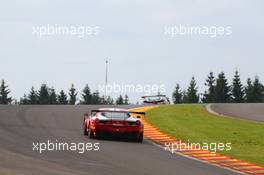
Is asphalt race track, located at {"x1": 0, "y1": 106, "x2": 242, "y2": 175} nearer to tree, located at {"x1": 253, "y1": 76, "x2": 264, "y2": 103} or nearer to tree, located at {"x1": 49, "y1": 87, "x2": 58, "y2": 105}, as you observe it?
tree, located at {"x1": 253, "y1": 76, "x2": 264, "y2": 103}

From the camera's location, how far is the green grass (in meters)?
18.4

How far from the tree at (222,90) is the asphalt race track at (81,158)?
9227 centimetres

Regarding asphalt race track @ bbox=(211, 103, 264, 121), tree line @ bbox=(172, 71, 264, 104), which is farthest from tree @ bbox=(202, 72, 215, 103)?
asphalt race track @ bbox=(211, 103, 264, 121)

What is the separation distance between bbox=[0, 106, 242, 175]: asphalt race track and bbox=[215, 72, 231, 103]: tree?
92.3m

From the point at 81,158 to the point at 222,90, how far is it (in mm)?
101688

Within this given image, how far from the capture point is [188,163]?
47.6 feet

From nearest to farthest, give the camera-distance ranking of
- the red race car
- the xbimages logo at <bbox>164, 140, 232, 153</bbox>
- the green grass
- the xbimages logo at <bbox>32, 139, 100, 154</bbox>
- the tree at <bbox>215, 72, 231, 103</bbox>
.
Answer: the xbimages logo at <bbox>32, 139, 100, 154</bbox> → the xbimages logo at <bbox>164, 140, 232, 153</bbox> → the green grass → the red race car → the tree at <bbox>215, 72, 231, 103</bbox>

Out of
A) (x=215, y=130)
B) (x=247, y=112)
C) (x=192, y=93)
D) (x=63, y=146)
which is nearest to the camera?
(x=63, y=146)

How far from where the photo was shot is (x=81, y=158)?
1358 cm

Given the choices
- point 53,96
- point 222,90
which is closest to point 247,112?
point 222,90

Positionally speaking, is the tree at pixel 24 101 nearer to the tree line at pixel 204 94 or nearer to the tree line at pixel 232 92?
the tree line at pixel 204 94

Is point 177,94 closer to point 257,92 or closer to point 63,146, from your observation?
point 257,92

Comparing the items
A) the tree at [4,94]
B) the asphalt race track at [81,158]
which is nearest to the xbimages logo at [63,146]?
the asphalt race track at [81,158]

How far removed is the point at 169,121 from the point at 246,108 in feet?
41.8
